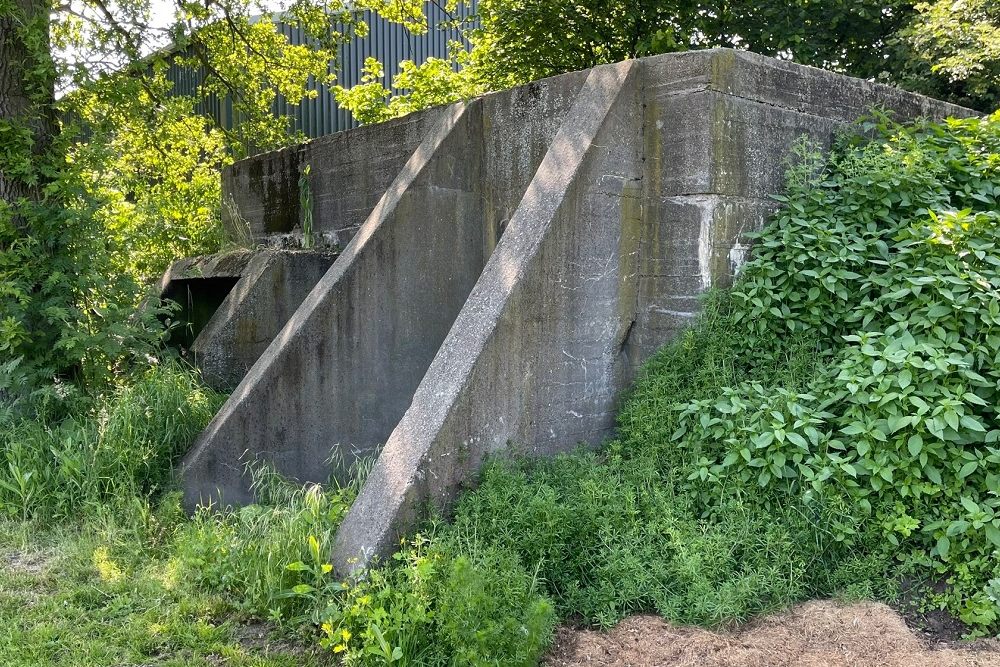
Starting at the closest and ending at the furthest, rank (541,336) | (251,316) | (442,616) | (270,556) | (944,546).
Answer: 1. (442,616)
2. (944,546)
3. (270,556)
4. (541,336)
5. (251,316)

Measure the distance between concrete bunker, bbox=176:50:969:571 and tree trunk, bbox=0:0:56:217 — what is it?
281 cm

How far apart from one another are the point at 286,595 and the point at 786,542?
2.38 metres

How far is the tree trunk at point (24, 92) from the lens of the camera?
6.24 meters

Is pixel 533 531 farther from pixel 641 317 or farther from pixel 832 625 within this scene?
pixel 641 317

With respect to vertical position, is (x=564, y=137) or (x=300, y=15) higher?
(x=300, y=15)

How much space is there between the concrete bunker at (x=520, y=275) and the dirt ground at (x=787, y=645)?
1090mm

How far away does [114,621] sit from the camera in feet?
12.2

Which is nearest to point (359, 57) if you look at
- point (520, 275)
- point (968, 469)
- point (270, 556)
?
point (520, 275)

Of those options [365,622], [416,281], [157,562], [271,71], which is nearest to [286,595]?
[365,622]

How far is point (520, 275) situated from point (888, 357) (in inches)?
77.7

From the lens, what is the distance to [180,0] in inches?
325

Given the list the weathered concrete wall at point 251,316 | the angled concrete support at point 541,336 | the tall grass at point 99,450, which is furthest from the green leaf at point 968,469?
the weathered concrete wall at point 251,316

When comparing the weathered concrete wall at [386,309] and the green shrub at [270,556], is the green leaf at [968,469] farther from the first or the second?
the weathered concrete wall at [386,309]

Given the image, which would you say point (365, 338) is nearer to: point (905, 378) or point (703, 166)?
point (703, 166)
